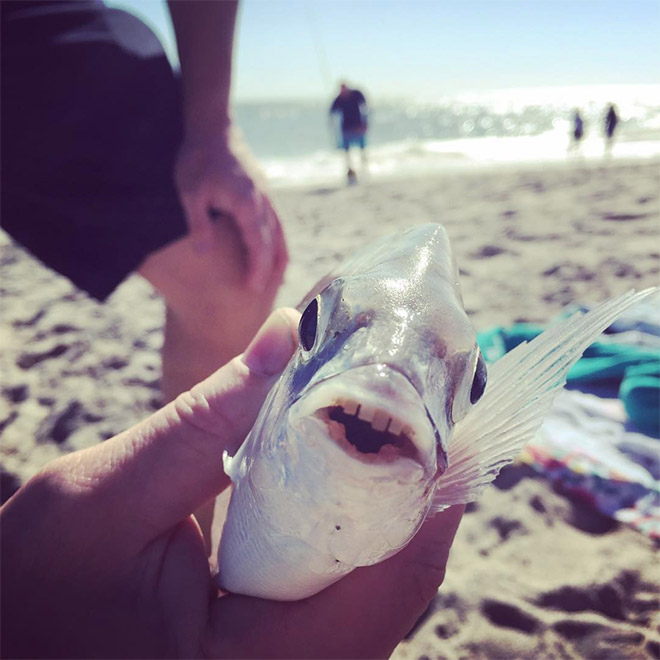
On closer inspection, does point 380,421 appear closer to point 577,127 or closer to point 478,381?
point 478,381

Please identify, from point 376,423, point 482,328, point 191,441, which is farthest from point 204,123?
point 482,328

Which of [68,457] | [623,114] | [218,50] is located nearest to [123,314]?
[218,50]

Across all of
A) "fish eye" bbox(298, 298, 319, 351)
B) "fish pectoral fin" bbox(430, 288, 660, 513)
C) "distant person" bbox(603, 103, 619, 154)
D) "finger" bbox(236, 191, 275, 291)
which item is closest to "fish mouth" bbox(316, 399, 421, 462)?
"fish eye" bbox(298, 298, 319, 351)

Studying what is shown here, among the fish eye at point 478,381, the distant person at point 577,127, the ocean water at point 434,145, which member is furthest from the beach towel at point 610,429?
the distant person at point 577,127

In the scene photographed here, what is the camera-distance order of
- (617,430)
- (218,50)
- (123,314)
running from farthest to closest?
(123,314) < (617,430) < (218,50)

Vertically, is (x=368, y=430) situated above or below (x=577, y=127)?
above

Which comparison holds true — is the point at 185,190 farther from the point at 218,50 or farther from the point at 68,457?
the point at 68,457

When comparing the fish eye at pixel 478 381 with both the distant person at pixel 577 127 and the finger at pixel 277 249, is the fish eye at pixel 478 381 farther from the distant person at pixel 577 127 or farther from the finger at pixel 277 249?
the distant person at pixel 577 127
